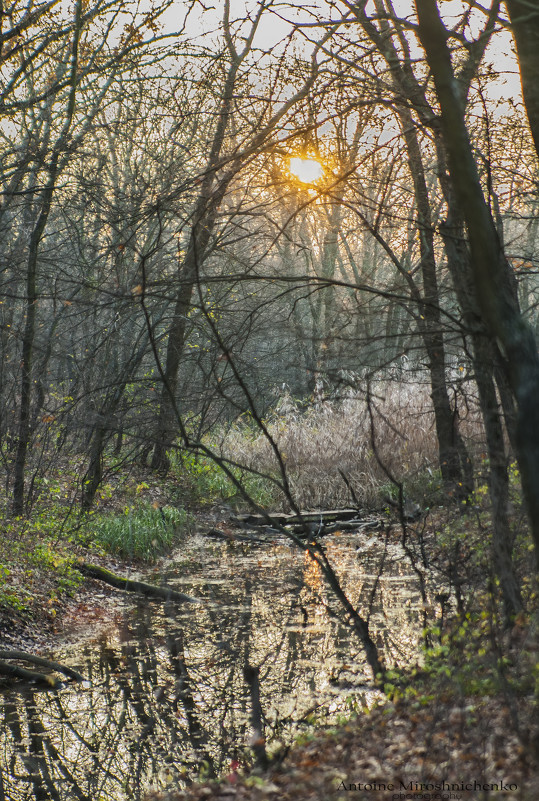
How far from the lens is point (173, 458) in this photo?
16.8 metres

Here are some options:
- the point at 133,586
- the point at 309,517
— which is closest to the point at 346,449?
the point at 309,517

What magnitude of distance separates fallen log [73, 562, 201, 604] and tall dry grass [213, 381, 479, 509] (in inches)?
209

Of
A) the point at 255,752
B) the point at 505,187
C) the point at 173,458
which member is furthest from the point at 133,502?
the point at 255,752

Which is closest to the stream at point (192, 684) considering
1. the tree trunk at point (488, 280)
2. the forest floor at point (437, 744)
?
the forest floor at point (437, 744)

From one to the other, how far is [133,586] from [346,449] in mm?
6442

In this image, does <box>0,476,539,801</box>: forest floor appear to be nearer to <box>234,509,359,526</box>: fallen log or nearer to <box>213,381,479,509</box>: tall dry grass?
<box>234,509,359,526</box>: fallen log

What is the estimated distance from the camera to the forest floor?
3523 millimetres

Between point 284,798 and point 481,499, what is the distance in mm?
5266

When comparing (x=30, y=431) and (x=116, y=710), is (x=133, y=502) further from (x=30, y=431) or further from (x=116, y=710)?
(x=116, y=710)

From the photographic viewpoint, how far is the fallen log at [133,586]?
9.73m

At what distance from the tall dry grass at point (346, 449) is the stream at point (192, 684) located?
4065 millimetres

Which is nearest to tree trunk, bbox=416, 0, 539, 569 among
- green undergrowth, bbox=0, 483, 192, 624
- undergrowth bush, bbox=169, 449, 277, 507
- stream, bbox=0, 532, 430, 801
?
stream, bbox=0, 532, 430, 801

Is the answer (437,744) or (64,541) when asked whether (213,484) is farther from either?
(437,744)

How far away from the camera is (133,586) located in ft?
33.4
